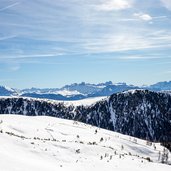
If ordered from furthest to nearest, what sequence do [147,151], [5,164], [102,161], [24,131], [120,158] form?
[147,151] < [24,131] < [120,158] < [102,161] < [5,164]

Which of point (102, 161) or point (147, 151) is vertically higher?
point (102, 161)

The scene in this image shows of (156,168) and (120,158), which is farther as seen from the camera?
(120,158)

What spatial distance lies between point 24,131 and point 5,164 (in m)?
30.4

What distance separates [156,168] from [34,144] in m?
12.9

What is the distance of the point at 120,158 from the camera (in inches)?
1420

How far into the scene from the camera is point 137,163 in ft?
113

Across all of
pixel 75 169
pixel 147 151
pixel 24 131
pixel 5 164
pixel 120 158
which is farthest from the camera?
pixel 147 151

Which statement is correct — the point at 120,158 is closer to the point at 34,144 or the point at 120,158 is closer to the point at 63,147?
the point at 63,147

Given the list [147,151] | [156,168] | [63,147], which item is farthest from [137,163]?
[147,151]

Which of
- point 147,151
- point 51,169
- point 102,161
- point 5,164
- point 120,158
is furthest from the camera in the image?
point 147,151

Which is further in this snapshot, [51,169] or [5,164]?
[51,169]

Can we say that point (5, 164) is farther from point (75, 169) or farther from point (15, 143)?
point (15, 143)

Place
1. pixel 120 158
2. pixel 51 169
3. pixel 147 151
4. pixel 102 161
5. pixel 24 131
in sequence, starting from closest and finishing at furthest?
pixel 51 169, pixel 102 161, pixel 120 158, pixel 24 131, pixel 147 151

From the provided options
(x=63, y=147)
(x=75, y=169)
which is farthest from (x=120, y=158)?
(x=75, y=169)
